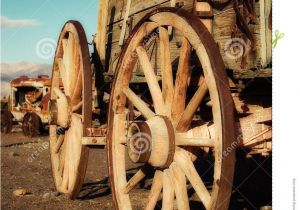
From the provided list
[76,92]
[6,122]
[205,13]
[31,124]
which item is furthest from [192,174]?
[6,122]

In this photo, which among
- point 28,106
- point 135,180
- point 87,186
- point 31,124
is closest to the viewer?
point 135,180

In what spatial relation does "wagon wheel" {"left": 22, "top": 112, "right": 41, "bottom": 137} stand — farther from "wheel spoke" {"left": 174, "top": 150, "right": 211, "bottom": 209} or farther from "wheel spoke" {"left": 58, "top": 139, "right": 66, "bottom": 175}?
"wheel spoke" {"left": 174, "top": 150, "right": 211, "bottom": 209}

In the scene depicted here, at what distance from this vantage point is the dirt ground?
4.75 metres

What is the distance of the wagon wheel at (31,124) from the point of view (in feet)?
45.3

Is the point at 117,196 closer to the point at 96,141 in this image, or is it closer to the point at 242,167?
the point at 96,141

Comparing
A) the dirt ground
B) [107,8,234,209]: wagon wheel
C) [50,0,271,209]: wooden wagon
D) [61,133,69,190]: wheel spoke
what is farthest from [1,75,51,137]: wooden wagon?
[107,8,234,209]: wagon wheel

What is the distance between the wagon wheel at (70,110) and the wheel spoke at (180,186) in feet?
5.09

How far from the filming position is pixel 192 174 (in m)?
2.62

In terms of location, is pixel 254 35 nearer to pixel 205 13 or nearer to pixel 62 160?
pixel 205 13

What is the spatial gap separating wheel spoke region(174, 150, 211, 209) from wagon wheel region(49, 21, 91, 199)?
1.56 m

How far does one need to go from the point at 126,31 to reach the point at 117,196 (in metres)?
2.23

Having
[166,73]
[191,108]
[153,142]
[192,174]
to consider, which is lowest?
[192,174]

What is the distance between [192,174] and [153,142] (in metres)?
0.40

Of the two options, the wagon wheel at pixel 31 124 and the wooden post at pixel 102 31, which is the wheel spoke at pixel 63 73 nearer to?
the wooden post at pixel 102 31
